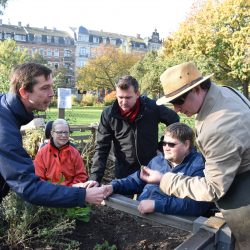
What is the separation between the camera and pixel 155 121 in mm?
3998

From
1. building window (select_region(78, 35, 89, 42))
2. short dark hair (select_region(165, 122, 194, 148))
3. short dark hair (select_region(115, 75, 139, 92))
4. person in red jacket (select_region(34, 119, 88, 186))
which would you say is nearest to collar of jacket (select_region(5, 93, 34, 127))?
short dark hair (select_region(165, 122, 194, 148))

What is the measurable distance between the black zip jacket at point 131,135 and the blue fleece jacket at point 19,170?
5.57 ft

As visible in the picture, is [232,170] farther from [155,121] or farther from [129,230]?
[155,121]

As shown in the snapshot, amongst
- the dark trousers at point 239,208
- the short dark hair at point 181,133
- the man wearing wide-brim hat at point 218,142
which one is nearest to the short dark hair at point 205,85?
the man wearing wide-brim hat at point 218,142

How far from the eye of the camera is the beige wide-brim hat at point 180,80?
2.01m

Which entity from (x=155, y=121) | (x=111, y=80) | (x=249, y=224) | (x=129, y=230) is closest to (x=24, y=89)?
(x=129, y=230)

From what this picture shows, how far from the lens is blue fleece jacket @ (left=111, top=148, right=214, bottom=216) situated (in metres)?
2.44

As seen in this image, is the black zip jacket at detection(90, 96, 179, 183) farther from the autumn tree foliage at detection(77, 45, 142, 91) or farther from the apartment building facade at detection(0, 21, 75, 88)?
the apartment building facade at detection(0, 21, 75, 88)

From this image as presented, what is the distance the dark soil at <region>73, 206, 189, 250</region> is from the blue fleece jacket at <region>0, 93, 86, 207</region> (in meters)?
0.60

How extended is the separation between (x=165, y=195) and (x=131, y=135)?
1.34 m

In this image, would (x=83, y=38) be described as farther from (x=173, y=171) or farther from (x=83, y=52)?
(x=173, y=171)

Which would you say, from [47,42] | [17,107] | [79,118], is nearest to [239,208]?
[17,107]

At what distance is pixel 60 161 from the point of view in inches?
172

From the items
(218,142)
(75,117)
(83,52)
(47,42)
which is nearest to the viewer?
(218,142)
